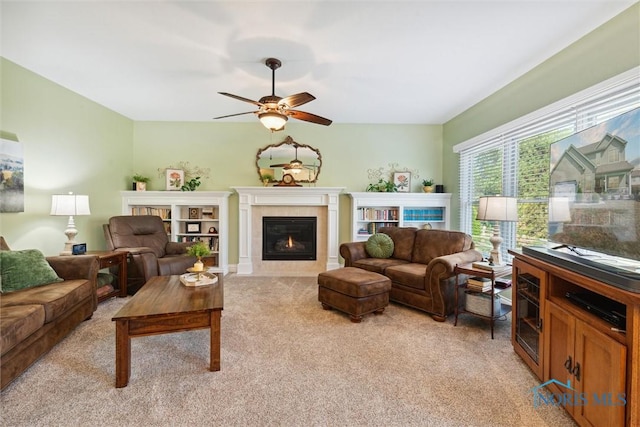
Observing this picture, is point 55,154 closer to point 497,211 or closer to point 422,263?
point 422,263

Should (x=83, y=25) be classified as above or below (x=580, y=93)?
above

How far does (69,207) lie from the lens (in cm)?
322

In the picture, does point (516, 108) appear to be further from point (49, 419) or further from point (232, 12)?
point (49, 419)

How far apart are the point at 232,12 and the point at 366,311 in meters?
2.91

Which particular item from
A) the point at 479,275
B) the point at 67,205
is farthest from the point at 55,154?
the point at 479,275

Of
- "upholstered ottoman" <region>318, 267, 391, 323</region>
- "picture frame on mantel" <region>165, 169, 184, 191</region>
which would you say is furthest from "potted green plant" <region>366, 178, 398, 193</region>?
"picture frame on mantel" <region>165, 169, 184, 191</region>

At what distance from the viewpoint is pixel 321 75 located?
319 cm

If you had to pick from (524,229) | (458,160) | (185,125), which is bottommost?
(524,229)

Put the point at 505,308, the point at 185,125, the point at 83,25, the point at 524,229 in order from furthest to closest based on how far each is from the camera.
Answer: the point at 185,125, the point at 524,229, the point at 505,308, the point at 83,25

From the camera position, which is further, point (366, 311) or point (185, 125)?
point (185, 125)

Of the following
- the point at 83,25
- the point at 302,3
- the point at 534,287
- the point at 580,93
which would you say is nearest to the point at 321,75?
the point at 302,3

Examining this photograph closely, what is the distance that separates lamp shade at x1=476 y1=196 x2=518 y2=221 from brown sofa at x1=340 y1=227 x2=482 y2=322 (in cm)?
57


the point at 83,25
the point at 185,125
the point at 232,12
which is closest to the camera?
the point at 232,12

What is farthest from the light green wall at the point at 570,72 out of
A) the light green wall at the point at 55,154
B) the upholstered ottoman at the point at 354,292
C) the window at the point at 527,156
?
the light green wall at the point at 55,154
